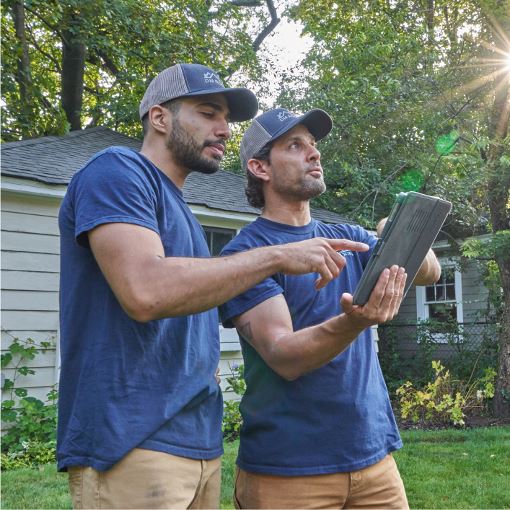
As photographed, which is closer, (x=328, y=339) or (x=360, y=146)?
(x=328, y=339)

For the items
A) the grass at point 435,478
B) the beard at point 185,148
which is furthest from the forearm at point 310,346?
the grass at point 435,478

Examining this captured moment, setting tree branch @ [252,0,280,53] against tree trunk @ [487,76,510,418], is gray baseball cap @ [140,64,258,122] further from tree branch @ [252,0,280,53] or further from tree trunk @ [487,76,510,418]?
tree branch @ [252,0,280,53]

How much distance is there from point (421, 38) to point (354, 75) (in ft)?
4.81

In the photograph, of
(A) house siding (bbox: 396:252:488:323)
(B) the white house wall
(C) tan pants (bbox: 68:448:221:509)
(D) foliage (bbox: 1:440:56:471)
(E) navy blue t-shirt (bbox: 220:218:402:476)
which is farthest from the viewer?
(A) house siding (bbox: 396:252:488:323)

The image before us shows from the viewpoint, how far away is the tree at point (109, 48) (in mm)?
10695

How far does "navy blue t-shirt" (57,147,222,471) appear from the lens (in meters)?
1.59

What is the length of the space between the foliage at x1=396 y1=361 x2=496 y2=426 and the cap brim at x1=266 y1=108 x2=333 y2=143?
6435mm

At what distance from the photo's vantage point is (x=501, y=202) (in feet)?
30.5

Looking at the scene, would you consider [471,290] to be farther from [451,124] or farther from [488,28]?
[488,28]

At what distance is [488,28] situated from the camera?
9.07 metres

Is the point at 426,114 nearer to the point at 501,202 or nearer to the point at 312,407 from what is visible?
the point at 501,202

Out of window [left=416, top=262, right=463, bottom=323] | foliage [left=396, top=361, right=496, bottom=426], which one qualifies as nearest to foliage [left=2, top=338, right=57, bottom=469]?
foliage [left=396, top=361, right=496, bottom=426]

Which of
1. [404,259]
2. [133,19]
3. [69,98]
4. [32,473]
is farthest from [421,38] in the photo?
[404,259]

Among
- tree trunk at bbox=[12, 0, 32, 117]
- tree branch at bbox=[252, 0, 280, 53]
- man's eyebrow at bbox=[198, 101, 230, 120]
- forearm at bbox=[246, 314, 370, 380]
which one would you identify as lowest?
forearm at bbox=[246, 314, 370, 380]
